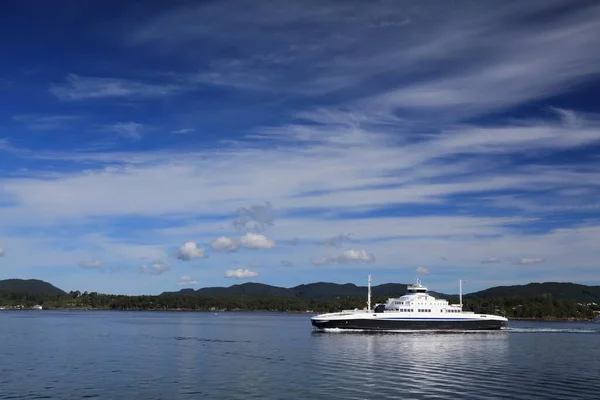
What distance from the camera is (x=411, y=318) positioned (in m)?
180

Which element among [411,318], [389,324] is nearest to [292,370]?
[389,324]

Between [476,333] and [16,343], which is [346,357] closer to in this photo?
[16,343]

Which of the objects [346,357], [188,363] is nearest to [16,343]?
[188,363]

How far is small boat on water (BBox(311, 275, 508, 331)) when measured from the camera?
177625 mm

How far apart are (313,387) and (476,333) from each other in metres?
129

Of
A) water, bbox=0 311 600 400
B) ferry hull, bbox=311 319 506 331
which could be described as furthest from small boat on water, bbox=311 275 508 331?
water, bbox=0 311 600 400

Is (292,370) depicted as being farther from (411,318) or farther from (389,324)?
(411,318)

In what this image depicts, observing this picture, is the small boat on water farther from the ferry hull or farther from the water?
the water

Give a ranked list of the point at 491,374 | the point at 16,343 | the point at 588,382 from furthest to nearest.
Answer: the point at 16,343 → the point at 491,374 → the point at 588,382

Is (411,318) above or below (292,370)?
above

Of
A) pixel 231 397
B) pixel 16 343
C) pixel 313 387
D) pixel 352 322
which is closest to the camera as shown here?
pixel 231 397

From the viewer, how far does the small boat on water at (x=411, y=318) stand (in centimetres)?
17762

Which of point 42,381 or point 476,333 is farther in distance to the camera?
point 476,333

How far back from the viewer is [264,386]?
71500 millimetres
